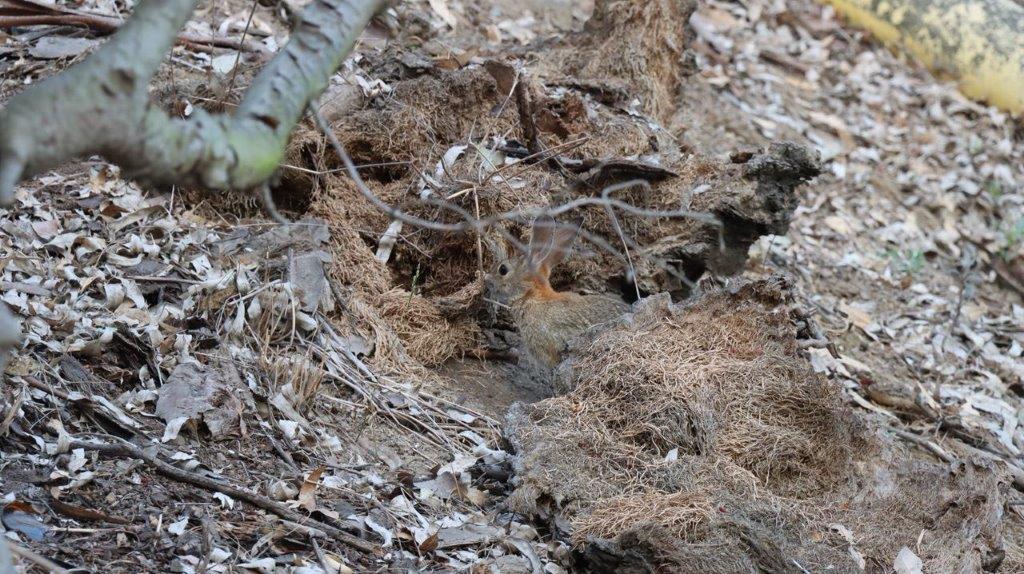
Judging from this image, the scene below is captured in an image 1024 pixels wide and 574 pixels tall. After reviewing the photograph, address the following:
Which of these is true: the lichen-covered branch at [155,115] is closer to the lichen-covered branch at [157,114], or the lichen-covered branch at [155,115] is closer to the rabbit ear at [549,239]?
the lichen-covered branch at [157,114]

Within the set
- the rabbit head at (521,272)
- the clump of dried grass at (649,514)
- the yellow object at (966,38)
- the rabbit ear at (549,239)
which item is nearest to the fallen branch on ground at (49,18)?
the rabbit head at (521,272)

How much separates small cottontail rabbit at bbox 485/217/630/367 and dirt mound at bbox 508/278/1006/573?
0.60 metres

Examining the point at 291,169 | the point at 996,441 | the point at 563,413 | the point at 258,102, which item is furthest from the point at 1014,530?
the point at 258,102

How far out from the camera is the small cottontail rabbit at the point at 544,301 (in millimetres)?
5785

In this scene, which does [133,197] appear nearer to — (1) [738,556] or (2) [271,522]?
(2) [271,522]

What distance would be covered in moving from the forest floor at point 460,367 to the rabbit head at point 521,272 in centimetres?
15

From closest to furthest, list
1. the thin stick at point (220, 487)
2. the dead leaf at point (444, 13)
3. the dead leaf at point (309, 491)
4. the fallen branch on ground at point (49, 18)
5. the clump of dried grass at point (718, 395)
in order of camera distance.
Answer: the thin stick at point (220, 487), the dead leaf at point (309, 491), the clump of dried grass at point (718, 395), the fallen branch on ground at point (49, 18), the dead leaf at point (444, 13)

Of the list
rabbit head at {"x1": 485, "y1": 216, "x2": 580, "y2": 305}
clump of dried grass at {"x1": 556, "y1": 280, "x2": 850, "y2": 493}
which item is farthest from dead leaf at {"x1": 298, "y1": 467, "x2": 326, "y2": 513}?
rabbit head at {"x1": 485, "y1": 216, "x2": 580, "y2": 305}

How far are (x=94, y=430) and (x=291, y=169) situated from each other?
2.24 meters

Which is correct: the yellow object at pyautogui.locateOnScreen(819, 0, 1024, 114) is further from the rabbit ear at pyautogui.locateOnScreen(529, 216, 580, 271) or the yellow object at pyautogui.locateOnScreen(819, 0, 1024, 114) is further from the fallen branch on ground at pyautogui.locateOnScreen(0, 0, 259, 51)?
the fallen branch on ground at pyautogui.locateOnScreen(0, 0, 259, 51)

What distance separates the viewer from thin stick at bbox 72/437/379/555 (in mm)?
3771

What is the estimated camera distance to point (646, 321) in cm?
524

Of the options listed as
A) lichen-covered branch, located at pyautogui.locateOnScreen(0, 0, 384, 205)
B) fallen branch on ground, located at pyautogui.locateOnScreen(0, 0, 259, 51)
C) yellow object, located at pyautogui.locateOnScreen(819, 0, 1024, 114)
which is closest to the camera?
lichen-covered branch, located at pyautogui.locateOnScreen(0, 0, 384, 205)

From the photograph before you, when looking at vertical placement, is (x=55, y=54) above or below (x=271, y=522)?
above
